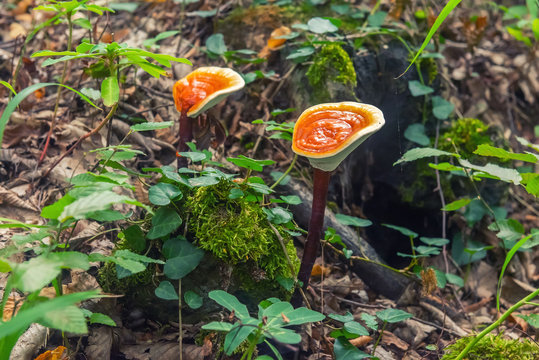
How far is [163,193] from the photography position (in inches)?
92.5

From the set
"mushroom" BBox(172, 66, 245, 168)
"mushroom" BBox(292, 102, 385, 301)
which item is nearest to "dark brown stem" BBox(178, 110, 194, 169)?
"mushroom" BBox(172, 66, 245, 168)

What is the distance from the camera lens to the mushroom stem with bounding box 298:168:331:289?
2.42 metres

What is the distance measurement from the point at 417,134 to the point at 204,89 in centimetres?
227

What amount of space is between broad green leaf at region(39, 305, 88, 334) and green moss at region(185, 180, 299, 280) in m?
1.06

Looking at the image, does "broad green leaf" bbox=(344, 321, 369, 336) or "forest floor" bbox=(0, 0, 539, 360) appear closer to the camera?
"broad green leaf" bbox=(344, 321, 369, 336)

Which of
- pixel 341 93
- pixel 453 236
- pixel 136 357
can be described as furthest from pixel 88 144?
pixel 453 236

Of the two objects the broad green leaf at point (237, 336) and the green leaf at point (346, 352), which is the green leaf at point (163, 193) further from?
the green leaf at point (346, 352)

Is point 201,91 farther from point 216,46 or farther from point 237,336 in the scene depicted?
point 237,336

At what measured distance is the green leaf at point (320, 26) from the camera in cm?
361

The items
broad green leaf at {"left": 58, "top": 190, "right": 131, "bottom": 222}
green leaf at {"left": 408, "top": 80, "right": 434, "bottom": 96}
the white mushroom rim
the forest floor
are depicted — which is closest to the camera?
broad green leaf at {"left": 58, "top": 190, "right": 131, "bottom": 222}

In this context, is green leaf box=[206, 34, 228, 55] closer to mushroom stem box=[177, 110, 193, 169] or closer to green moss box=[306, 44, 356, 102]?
green moss box=[306, 44, 356, 102]

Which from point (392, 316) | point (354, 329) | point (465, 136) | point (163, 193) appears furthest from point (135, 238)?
point (465, 136)

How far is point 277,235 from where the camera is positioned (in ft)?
8.46

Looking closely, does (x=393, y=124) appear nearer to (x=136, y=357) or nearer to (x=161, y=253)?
(x=161, y=253)
